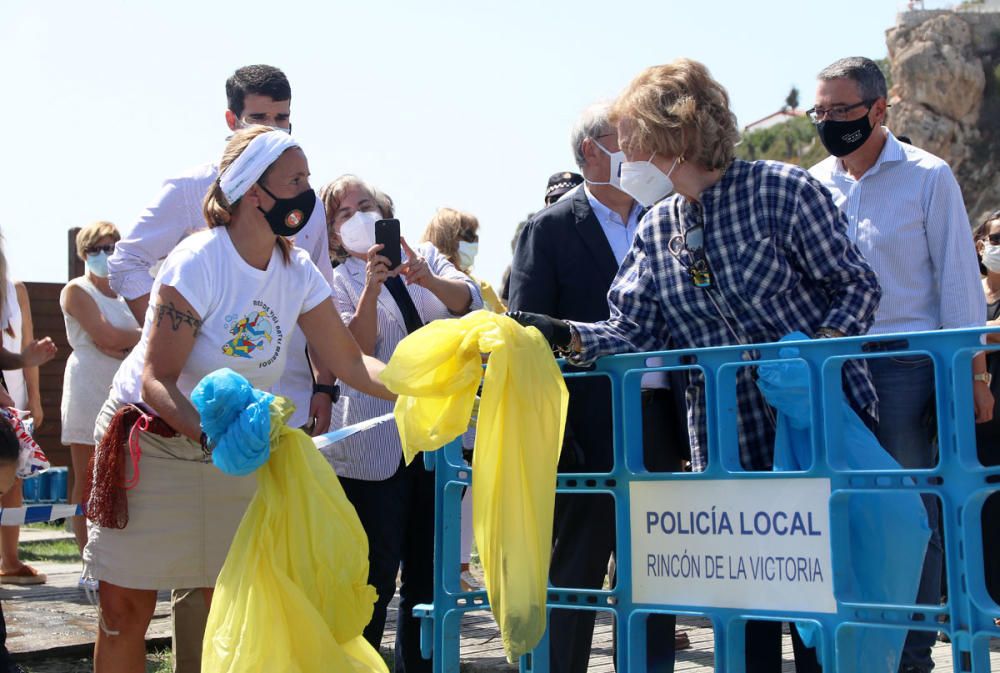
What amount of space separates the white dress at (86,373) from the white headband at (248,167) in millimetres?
3774

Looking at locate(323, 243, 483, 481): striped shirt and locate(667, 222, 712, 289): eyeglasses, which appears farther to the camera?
locate(323, 243, 483, 481): striped shirt

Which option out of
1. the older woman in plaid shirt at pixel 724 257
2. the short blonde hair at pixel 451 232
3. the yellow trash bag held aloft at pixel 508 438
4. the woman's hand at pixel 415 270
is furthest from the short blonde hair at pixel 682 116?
the short blonde hair at pixel 451 232

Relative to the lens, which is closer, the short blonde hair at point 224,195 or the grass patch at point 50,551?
the short blonde hair at point 224,195

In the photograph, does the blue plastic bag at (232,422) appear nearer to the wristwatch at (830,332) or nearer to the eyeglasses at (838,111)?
the wristwatch at (830,332)

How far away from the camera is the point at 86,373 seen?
24.4 ft

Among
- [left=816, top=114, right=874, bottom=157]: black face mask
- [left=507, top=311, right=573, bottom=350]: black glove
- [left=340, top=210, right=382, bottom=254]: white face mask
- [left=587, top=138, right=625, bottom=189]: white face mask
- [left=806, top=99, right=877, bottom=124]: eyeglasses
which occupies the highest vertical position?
[left=806, top=99, right=877, bottom=124]: eyeglasses

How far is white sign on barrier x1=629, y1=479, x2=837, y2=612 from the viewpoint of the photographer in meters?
2.98

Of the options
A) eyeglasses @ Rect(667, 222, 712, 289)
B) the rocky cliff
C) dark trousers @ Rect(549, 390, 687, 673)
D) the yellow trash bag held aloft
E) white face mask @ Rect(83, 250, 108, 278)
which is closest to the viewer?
the yellow trash bag held aloft

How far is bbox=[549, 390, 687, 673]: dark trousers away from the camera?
4008 mm

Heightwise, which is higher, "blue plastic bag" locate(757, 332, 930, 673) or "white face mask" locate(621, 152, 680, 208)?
"white face mask" locate(621, 152, 680, 208)

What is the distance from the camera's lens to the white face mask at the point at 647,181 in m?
3.48

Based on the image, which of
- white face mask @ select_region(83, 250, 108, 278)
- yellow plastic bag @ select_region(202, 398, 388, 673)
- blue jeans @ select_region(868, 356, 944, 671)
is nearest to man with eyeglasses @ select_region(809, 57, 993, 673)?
blue jeans @ select_region(868, 356, 944, 671)

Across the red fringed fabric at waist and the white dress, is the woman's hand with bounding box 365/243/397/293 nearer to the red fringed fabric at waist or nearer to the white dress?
the red fringed fabric at waist

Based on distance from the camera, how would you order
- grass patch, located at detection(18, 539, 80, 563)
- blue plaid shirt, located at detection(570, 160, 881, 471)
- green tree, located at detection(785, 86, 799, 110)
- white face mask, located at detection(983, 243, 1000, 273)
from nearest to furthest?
blue plaid shirt, located at detection(570, 160, 881, 471)
white face mask, located at detection(983, 243, 1000, 273)
grass patch, located at detection(18, 539, 80, 563)
green tree, located at detection(785, 86, 799, 110)
